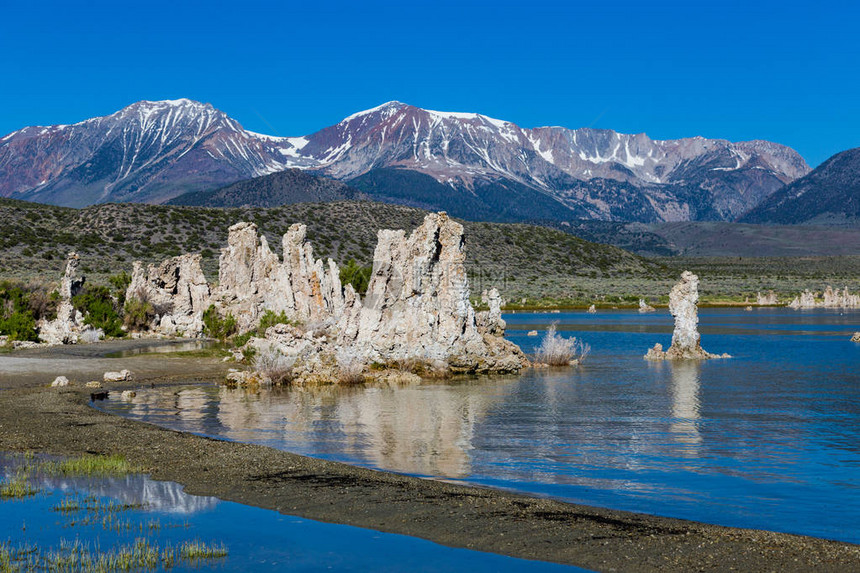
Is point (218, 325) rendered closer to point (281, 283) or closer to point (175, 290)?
point (175, 290)

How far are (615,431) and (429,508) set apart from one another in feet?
31.0

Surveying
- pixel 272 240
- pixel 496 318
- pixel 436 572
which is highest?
pixel 272 240

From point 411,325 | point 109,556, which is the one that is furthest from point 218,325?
point 109,556

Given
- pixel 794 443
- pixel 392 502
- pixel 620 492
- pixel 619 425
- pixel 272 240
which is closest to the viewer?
pixel 392 502

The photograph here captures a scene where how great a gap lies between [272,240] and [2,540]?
386 feet

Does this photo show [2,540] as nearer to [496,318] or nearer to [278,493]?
[278,493]

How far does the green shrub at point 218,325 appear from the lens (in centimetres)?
5394

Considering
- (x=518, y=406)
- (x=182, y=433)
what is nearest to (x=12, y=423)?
(x=182, y=433)

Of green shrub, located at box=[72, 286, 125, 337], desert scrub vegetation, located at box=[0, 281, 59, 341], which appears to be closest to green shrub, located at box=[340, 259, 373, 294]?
green shrub, located at box=[72, 286, 125, 337]

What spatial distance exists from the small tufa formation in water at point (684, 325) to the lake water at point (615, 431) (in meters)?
2.30

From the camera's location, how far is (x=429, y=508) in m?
14.3

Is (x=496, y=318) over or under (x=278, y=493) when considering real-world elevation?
over

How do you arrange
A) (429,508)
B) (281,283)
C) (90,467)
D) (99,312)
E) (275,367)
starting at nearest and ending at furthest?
(429,508), (90,467), (275,367), (281,283), (99,312)

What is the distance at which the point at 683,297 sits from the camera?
40906 millimetres
